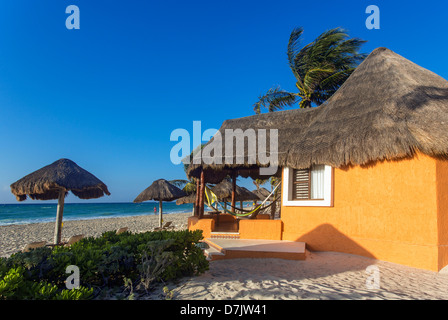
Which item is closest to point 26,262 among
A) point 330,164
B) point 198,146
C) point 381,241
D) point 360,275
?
point 360,275

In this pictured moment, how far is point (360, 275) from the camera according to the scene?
394 centimetres

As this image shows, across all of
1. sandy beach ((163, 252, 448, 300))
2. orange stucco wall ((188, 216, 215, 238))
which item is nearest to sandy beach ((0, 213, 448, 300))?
sandy beach ((163, 252, 448, 300))

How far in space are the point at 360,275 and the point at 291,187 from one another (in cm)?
253

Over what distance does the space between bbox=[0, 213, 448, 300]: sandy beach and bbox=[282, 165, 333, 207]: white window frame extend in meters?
1.12

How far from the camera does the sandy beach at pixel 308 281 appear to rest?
2.83 meters

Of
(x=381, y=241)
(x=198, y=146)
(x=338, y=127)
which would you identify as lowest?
(x=381, y=241)

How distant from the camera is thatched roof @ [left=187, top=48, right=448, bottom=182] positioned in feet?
14.9

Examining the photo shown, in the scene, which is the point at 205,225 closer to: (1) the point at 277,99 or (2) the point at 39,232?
(1) the point at 277,99

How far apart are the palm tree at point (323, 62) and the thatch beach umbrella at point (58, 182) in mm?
9181

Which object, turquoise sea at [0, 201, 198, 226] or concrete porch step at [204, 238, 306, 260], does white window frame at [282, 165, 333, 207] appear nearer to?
concrete porch step at [204, 238, 306, 260]

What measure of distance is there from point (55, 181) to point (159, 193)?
562cm

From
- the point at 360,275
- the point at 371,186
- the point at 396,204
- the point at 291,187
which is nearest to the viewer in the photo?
the point at 360,275
